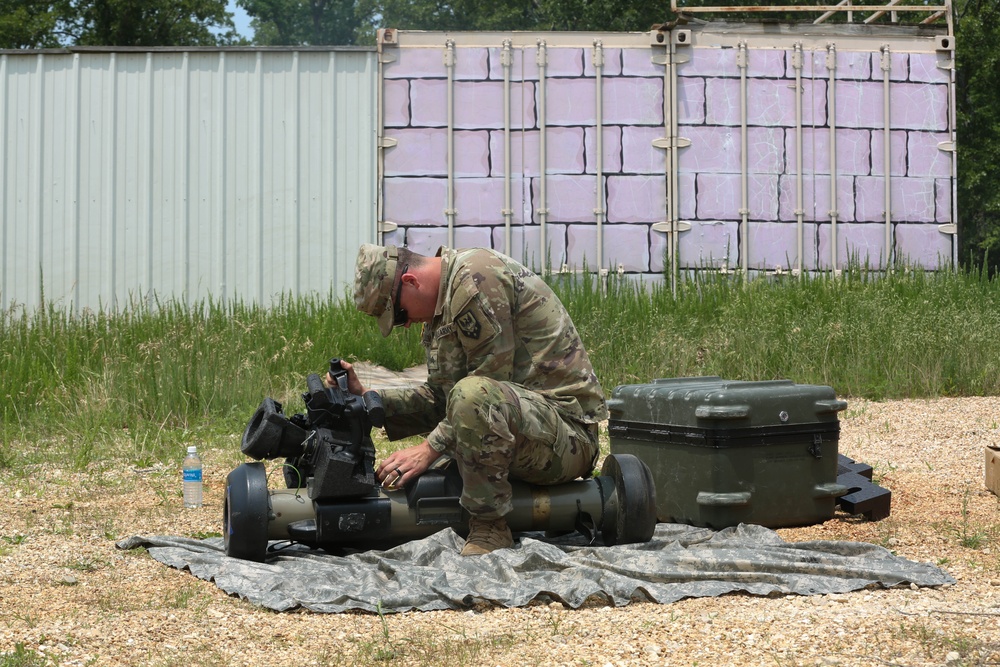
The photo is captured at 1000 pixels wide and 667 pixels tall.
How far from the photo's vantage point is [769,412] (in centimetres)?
499

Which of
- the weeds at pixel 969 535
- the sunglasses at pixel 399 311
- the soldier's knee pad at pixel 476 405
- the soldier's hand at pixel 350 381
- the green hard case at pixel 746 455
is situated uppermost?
the sunglasses at pixel 399 311

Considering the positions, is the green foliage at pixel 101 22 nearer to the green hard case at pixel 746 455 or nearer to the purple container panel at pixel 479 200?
the purple container panel at pixel 479 200

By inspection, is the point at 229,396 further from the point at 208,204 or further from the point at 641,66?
the point at 641,66

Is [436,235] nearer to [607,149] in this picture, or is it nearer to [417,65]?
[417,65]

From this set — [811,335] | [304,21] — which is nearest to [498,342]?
[811,335]

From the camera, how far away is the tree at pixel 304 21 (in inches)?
2046

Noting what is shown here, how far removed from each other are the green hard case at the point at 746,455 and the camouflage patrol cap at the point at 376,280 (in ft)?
4.87

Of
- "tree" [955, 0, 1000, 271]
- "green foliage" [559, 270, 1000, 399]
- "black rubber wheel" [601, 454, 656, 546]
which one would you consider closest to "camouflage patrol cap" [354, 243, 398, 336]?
"black rubber wheel" [601, 454, 656, 546]

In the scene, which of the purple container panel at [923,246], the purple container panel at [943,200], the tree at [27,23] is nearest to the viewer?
the purple container panel at [923,246]

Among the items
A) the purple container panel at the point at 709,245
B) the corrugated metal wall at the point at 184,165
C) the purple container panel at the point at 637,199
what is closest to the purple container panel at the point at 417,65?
the corrugated metal wall at the point at 184,165

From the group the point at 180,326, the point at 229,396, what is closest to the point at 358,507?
the point at 229,396

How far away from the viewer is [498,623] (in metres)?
3.59

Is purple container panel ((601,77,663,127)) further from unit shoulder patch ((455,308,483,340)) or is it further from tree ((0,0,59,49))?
tree ((0,0,59,49))

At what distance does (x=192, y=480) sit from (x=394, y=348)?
191 inches
